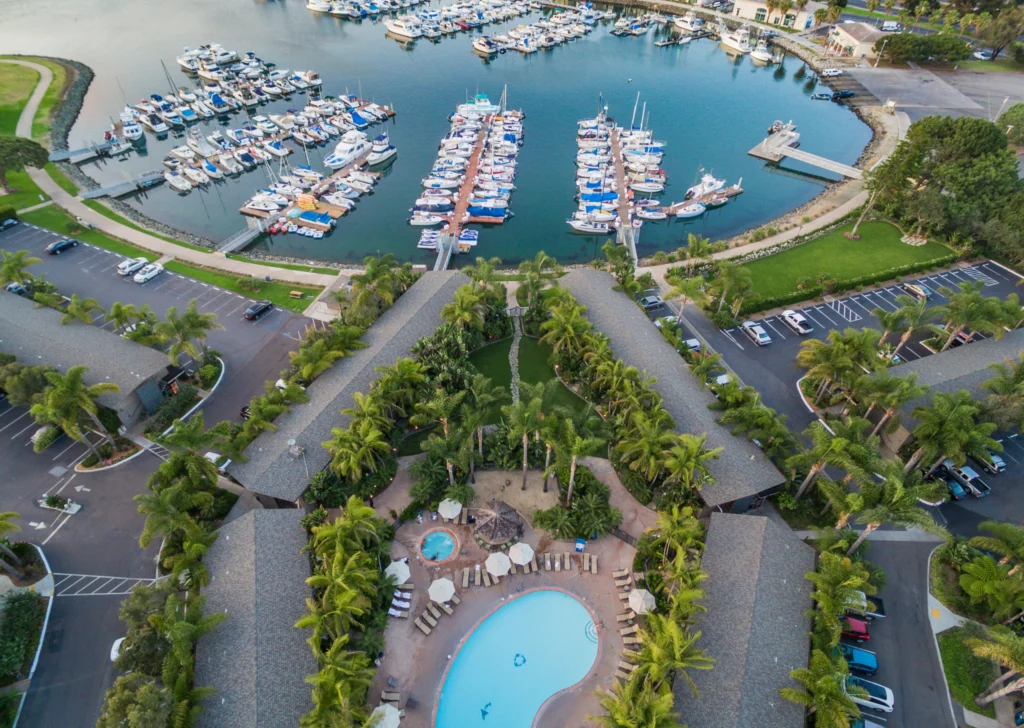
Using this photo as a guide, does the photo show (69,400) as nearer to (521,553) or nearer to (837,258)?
(521,553)

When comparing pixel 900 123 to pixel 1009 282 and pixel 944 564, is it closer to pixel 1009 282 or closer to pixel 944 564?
pixel 1009 282

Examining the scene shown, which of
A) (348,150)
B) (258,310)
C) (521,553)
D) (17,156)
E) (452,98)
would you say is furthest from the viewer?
(452,98)

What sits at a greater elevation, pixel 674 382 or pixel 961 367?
pixel 961 367

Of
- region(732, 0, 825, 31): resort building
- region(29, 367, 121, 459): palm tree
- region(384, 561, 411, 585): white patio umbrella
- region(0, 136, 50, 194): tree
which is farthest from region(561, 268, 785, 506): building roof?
region(732, 0, 825, 31): resort building

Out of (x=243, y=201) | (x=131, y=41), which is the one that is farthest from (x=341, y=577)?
(x=131, y=41)

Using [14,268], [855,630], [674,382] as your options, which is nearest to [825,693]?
[855,630]

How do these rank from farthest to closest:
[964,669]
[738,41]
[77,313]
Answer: [738,41] → [77,313] → [964,669]

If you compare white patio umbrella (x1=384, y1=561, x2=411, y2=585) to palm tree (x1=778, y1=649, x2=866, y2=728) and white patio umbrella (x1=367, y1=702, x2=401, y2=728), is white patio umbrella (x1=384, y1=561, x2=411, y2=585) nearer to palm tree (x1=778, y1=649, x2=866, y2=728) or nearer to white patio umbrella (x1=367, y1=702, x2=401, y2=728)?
white patio umbrella (x1=367, y1=702, x2=401, y2=728)

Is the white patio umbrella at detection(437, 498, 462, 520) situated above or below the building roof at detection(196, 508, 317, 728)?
below

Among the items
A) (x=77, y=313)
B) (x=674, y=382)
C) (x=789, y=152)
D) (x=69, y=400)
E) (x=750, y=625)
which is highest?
(x=789, y=152)
